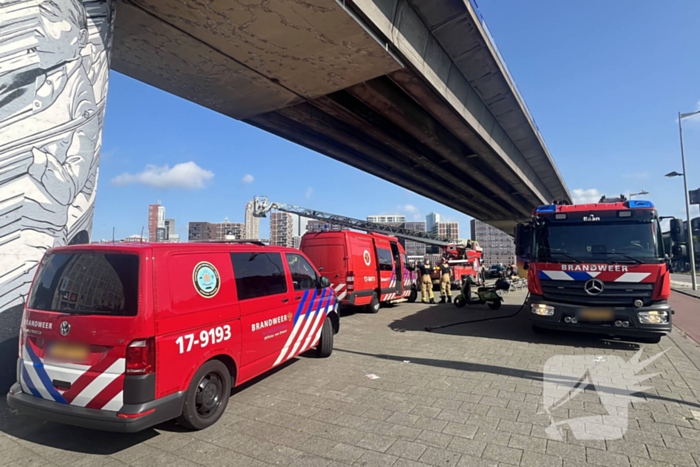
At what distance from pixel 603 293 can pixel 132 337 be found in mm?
7361

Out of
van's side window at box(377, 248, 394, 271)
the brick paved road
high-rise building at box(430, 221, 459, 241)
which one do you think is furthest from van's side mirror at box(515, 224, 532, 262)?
high-rise building at box(430, 221, 459, 241)

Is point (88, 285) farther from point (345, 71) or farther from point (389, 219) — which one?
point (389, 219)

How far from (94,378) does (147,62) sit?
9161mm

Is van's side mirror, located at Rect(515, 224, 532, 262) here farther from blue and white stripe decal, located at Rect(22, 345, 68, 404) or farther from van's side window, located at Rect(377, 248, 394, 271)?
blue and white stripe decal, located at Rect(22, 345, 68, 404)

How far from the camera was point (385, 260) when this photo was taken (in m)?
13.4

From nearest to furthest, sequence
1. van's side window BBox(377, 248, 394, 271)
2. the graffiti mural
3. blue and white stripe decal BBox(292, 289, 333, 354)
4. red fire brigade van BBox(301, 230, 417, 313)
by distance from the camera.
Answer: the graffiti mural, blue and white stripe decal BBox(292, 289, 333, 354), red fire brigade van BBox(301, 230, 417, 313), van's side window BBox(377, 248, 394, 271)

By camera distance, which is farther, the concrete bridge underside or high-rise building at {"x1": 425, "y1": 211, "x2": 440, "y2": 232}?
high-rise building at {"x1": 425, "y1": 211, "x2": 440, "y2": 232}

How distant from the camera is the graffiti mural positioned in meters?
5.03

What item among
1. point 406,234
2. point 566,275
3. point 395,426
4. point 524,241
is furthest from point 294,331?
point 406,234

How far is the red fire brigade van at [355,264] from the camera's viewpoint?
36.5 ft

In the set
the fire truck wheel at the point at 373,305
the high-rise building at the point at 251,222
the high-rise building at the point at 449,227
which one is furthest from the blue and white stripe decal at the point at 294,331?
the high-rise building at the point at 449,227

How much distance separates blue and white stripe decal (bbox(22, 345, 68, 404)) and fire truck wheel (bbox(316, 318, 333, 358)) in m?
3.73

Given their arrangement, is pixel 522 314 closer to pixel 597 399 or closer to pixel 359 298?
pixel 359 298

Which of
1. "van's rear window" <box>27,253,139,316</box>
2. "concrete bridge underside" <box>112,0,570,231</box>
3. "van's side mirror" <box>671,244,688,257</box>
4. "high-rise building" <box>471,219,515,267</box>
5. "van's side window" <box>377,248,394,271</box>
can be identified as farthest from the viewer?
"high-rise building" <box>471,219,515,267</box>
